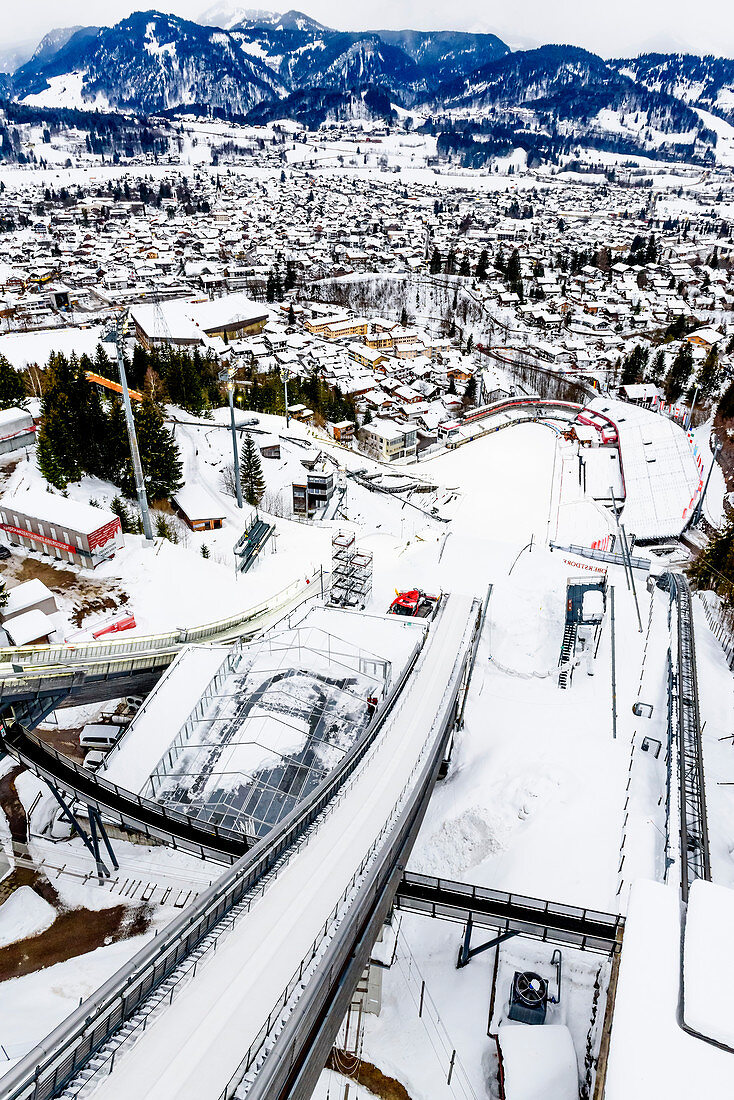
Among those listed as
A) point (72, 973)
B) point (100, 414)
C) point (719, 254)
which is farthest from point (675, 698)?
point (719, 254)

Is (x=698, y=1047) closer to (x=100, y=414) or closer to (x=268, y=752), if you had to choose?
(x=268, y=752)

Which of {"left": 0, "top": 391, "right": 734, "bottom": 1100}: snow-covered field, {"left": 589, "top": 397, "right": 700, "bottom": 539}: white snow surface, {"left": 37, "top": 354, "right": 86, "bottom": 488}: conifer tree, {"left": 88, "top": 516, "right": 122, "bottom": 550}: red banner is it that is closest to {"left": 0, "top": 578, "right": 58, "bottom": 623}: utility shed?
{"left": 0, "top": 391, "right": 734, "bottom": 1100}: snow-covered field

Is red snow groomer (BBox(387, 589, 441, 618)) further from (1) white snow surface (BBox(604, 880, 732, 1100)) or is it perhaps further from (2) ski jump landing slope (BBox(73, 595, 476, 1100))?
(1) white snow surface (BBox(604, 880, 732, 1100))

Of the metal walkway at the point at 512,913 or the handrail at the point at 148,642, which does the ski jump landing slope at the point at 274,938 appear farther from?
the handrail at the point at 148,642

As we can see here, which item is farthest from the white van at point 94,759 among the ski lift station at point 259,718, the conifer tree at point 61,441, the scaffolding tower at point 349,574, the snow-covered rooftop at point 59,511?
the conifer tree at point 61,441

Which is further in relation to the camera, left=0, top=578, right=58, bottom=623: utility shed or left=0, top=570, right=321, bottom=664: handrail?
left=0, top=578, right=58, bottom=623: utility shed

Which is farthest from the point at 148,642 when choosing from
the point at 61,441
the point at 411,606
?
the point at 61,441

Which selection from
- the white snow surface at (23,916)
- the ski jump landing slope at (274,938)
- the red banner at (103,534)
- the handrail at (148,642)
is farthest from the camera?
the red banner at (103,534)
